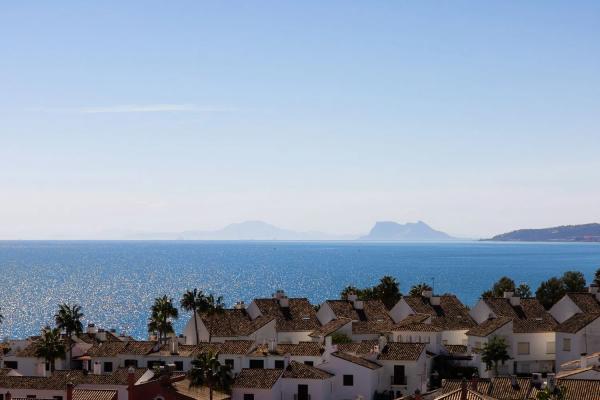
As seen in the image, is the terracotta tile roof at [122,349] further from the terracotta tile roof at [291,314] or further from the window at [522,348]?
the window at [522,348]

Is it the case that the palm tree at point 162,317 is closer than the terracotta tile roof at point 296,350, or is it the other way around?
the terracotta tile roof at point 296,350

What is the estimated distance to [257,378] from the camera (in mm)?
78938

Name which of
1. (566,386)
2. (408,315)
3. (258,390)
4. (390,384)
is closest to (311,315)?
(408,315)

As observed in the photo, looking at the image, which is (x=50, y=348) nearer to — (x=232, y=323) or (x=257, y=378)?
(x=257, y=378)

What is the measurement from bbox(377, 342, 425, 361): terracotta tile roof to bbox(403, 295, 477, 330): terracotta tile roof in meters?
16.8

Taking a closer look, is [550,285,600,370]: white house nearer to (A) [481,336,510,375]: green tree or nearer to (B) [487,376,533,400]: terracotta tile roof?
(A) [481,336,510,375]: green tree

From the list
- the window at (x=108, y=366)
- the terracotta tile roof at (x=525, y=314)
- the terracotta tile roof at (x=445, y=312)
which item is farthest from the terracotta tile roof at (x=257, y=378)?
the terracotta tile roof at (x=525, y=314)

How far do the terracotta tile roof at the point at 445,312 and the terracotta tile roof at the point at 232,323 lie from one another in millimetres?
16809

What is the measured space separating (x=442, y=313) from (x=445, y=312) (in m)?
0.44

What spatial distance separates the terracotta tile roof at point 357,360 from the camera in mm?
83188

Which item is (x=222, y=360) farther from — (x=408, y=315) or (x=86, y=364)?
(x=408, y=315)

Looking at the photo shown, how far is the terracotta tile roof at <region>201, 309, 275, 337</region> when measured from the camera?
101875mm

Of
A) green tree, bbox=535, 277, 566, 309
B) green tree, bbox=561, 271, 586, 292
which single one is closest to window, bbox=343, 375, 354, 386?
green tree, bbox=535, 277, 566, 309

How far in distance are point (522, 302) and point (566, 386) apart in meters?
42.4
